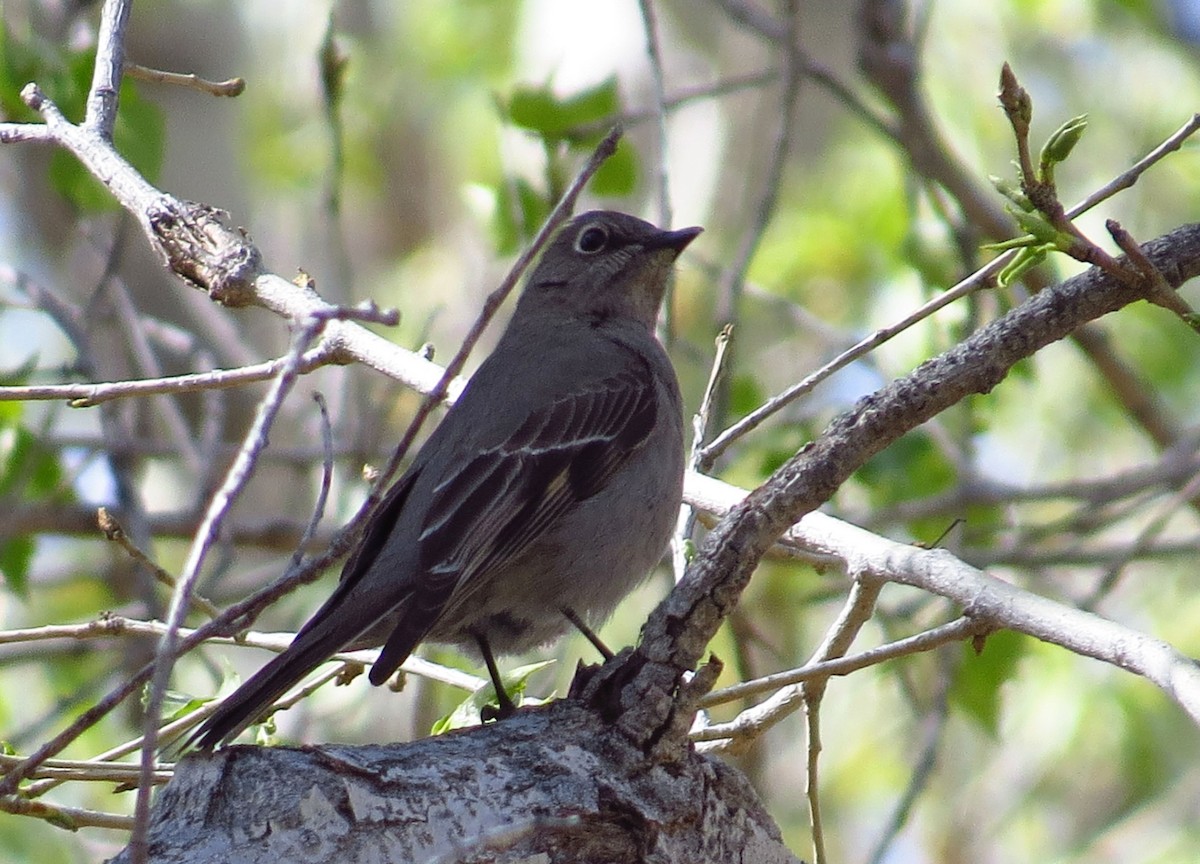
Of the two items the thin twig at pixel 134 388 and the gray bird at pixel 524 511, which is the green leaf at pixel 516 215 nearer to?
the gray bird at pixel 524 511

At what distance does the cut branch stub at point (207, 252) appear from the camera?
4328mm

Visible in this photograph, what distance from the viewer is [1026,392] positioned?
11.5 metres

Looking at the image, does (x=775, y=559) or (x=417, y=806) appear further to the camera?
(x=775, y=559)

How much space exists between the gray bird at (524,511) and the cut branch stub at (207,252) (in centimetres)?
102

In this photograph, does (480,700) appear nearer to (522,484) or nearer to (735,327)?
(522,484)

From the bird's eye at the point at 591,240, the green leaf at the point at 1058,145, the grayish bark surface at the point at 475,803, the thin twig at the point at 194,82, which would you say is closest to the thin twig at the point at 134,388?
the thin twig at the point at 194,82

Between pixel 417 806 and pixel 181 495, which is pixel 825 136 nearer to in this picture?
pixel 181 495

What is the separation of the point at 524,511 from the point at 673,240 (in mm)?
1804

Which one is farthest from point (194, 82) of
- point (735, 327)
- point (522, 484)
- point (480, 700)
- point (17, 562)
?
point (17, 562)

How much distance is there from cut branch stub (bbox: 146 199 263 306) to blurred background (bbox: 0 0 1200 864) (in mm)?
1135

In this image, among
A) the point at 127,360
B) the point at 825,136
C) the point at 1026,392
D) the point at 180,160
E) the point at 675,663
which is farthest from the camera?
the point at 825,136

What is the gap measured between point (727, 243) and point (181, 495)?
5329mm

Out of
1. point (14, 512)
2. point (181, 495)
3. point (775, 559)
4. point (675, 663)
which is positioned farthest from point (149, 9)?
point (675, 663)

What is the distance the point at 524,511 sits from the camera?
16.5 feet
